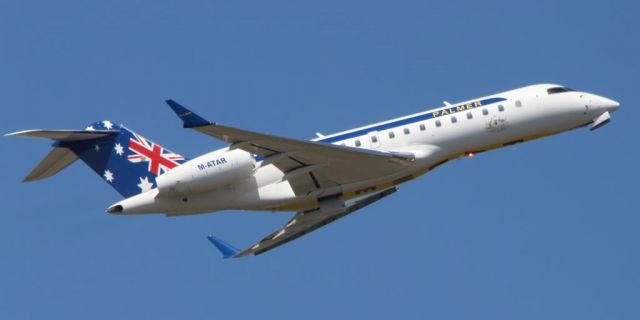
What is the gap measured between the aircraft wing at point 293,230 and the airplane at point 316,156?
2.62 ft

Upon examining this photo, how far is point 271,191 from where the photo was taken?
3441 cm

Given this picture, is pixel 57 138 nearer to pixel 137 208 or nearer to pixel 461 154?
pixel 137 208

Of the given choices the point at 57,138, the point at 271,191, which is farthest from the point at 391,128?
the point at 57,138

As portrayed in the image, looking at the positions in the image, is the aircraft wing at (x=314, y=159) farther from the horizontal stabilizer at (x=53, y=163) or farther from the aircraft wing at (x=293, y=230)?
the horizontal stabilizer at (x=53, y=163)

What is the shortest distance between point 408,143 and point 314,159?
2.93 metres

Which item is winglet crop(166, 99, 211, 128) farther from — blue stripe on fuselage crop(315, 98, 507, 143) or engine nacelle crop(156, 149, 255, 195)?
blue stripe on fuselage crop(315, 98, 507, 143)

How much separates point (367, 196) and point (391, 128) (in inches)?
121

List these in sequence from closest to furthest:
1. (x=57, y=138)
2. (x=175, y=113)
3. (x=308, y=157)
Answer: (x=175, y=113), (x=308, y=157), (x=57, y=138)

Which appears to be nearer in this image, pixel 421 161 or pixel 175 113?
pixel 175 113

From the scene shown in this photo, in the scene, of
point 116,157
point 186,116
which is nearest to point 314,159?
point 186,116

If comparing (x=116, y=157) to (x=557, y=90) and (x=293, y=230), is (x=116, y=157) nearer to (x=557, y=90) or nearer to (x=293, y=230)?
(x=293, y=230)

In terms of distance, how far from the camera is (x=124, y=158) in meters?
35.8

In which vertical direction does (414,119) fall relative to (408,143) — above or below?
above

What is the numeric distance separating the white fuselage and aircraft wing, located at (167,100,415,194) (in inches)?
13.7
